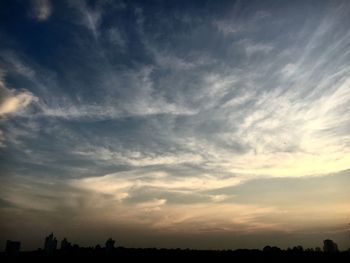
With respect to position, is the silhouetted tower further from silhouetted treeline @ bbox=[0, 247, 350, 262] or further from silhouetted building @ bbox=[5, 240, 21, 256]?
silhouetted building @ bbox=[5, 240, 21, 256]

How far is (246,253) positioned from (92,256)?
80.7ft

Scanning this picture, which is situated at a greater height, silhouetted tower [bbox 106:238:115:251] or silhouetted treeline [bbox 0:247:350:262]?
silhouetted tower [bbox 106:238:115:251]

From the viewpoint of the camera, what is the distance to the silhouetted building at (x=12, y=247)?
143ft

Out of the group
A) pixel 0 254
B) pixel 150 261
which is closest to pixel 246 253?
pixel 150 261


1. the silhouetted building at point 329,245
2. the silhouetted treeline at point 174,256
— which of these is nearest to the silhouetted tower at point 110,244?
the silhouetted treeline at point 174,256

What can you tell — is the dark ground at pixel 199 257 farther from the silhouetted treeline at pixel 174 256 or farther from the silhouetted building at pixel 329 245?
the silhouetted building at pixel 329 245

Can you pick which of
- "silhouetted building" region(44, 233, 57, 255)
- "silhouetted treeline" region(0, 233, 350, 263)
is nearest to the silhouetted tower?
"silhouetted treeline" region(0, 233, 350, 263)

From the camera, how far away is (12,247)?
44.0 meters

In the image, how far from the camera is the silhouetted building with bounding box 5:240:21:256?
4346 cm

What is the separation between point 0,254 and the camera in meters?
46.3

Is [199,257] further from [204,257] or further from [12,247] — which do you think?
[12,247]

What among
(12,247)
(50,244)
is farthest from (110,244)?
(12,247)

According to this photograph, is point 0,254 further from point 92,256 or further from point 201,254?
point 201,254

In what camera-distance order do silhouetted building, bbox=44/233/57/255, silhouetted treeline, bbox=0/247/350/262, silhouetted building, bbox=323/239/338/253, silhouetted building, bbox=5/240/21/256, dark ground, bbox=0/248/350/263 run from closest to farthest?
dark ground, bbox=0/248/350/263
silhouetted treeline, bbox=0/247/350/262
silhouetted building, bbox=5/240/21/256
silhouetted building, bbox=44/233/57/255
silhouetted building, bbox=323/239/338/253
